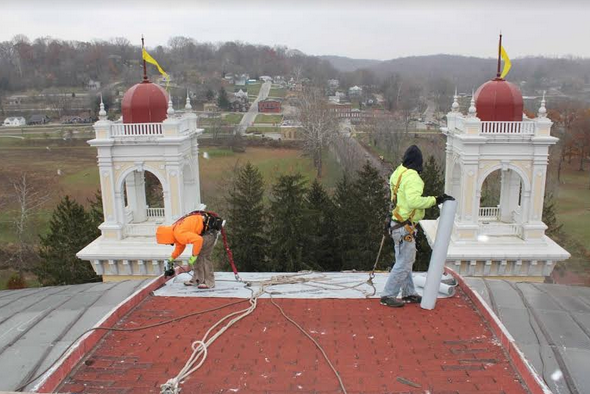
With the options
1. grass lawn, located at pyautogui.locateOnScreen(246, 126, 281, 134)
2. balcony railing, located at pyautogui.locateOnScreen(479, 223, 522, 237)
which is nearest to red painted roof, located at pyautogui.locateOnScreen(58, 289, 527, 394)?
balcony railing, located at pyautogui.locateOnScreen(479, 223, 522, 237)

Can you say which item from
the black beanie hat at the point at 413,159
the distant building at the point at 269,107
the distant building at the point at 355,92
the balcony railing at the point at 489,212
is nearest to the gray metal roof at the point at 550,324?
the black beanie hat at the point at 413,159

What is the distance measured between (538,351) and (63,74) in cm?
9742

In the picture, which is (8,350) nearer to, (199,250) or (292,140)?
(199,250)

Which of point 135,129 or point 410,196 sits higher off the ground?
point 135,129

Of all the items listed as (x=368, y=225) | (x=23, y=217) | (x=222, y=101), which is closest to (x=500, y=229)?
(x=368, y=225)

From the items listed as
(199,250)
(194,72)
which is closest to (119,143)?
(199,250)

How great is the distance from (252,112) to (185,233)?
78.6m

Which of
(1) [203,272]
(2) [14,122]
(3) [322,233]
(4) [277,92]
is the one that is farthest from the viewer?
(4) [277,92]

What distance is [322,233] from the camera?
84.5 ft

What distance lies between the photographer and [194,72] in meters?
107

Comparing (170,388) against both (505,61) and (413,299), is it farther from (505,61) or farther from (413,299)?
(505,61)

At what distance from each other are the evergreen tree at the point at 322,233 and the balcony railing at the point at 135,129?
28.2ft

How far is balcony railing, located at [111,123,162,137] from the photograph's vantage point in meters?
18.6

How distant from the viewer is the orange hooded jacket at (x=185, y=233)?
30.0 feet
